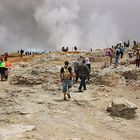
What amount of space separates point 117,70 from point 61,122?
1559 cm

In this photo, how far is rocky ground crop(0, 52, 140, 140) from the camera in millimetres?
19484

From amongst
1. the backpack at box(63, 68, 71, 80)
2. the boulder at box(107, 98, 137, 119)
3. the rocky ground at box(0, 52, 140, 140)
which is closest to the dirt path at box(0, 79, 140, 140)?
the rocky ground at box(0, 52, 140, 140)

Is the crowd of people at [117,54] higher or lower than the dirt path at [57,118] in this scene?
higher

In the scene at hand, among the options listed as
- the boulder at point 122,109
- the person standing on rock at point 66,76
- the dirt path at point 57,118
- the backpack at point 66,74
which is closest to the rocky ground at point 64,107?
the dirt path at point 57,118

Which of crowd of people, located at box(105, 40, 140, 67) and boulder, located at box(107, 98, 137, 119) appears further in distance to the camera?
crowd of people, located at box(105, 40, 140, 67)

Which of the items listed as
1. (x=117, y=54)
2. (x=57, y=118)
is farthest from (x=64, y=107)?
(x=117, y=54)

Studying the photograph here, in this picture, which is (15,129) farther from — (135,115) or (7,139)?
(135,115)

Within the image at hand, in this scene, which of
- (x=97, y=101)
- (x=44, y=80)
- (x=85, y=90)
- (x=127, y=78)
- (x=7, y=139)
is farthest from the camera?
(x=127, y=78)

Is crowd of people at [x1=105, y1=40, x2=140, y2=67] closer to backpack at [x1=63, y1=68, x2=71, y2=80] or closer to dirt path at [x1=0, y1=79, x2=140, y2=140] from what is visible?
dirt path at [x1=0, y1=79, x2=140, y2=140]

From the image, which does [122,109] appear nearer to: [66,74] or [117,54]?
[66,74]

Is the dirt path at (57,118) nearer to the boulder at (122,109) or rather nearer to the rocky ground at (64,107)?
the rocky ground at (64,107)

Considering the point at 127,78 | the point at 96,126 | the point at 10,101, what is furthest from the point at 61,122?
the point at 127,78

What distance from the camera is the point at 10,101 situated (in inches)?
999

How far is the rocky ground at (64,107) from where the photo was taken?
1948 centimetres
